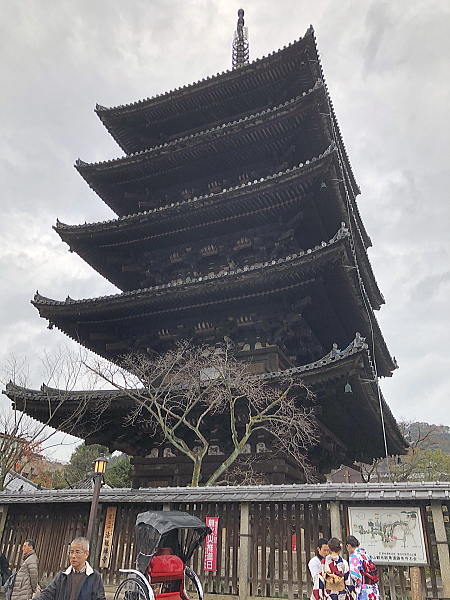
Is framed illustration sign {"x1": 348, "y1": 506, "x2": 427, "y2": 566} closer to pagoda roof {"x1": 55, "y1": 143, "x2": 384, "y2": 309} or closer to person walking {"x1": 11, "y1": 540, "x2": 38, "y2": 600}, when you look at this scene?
person walking {"x1": 11, "y1": 540, "x2": 38, "y2": 600}

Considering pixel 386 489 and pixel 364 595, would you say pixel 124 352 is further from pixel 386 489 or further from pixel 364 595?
pixel 364 595

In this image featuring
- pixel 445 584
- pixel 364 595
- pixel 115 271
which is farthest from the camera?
pixel 115 271

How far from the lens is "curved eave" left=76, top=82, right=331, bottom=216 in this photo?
53.7ft

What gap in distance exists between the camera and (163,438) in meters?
14.0

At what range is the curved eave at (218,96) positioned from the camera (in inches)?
679

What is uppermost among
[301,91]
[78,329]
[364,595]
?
[301,91]

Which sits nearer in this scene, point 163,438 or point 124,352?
point 163,438

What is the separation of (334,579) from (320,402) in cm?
737

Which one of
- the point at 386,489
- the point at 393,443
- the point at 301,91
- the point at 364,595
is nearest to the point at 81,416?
the point at 386,489

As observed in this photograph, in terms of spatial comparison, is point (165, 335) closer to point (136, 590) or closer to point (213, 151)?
point (213, 151)

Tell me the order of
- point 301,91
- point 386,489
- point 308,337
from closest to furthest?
point 386,489 → point 308,337 → point 301,91

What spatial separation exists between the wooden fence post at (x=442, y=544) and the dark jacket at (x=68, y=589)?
5815 millimetres

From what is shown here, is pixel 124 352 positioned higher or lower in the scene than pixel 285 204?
lower

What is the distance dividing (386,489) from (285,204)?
10020mm
